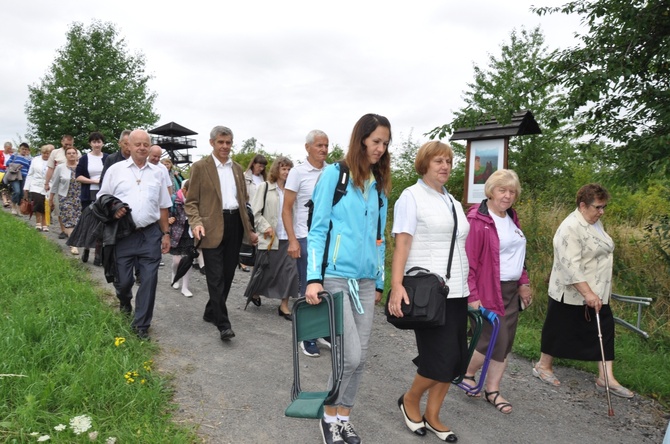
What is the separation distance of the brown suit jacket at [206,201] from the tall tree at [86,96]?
113 feet

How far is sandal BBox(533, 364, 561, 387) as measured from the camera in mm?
5020

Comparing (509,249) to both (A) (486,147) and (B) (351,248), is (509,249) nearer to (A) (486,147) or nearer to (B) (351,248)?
(B) (351,248)

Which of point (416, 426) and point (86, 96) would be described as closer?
point (416, 426)

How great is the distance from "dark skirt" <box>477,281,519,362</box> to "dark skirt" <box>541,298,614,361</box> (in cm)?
78

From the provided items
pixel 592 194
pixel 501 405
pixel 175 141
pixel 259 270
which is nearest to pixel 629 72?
pixel 592 194

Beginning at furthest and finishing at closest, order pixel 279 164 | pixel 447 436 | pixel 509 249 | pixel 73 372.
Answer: pixel 279 164
pixel 509 249
pixel 73 372
pixel 447 436

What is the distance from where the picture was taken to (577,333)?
16.0 feet

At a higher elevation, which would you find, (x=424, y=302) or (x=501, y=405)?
(x=424, y=302)

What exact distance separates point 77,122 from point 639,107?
37954mm

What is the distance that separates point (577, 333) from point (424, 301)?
2380 mm

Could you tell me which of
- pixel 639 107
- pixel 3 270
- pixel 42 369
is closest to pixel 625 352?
pixel 639 107

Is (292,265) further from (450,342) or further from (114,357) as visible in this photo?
(450,342)

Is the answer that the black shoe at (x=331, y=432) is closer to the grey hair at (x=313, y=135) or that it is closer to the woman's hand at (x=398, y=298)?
the woman's hand at (x=398, y=298)

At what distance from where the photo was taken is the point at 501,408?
4.25m
